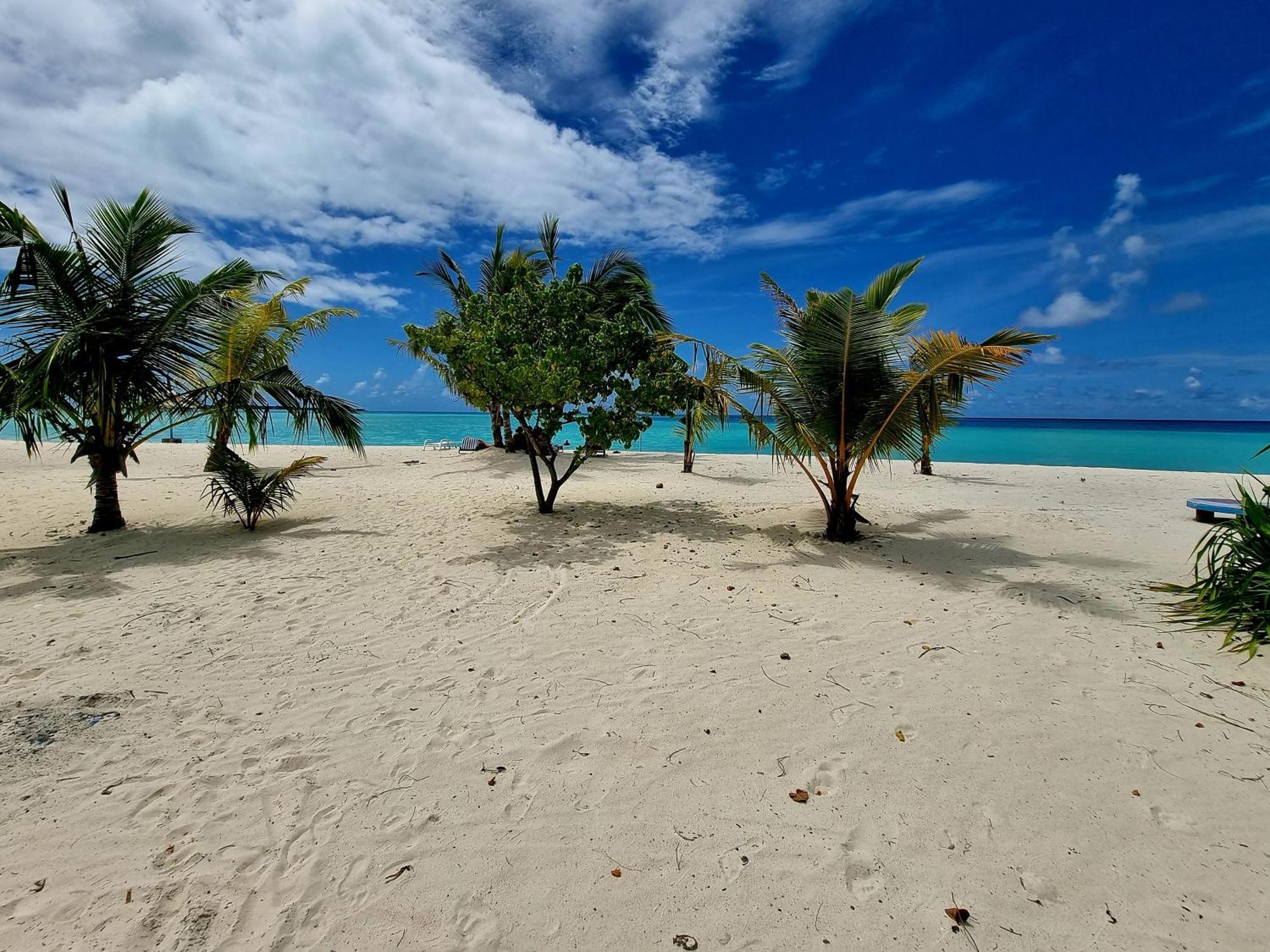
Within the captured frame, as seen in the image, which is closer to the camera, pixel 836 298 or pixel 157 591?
pixel 157 591

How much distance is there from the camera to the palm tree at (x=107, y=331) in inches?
262

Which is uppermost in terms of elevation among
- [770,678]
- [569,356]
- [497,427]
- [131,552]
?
[569,356]

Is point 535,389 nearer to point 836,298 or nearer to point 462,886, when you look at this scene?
Answer: point 836,298

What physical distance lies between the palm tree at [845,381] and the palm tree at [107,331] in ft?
25.5

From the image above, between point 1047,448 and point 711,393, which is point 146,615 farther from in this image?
point 1047,448

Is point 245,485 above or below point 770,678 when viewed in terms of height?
above

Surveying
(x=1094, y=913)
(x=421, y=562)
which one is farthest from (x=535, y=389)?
(x=1094, y=913)

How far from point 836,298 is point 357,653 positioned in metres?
6.89

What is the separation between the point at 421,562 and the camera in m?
6.29

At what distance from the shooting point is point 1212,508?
8273 mm

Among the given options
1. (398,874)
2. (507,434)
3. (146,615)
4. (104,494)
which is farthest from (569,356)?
(507,434)

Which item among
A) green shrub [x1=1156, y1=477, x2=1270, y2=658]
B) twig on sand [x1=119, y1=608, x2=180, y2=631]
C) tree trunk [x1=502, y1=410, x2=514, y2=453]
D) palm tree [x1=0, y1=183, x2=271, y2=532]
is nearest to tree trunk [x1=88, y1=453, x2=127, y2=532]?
palm tree [x1=0, y1=183, x2=271, y2=532]

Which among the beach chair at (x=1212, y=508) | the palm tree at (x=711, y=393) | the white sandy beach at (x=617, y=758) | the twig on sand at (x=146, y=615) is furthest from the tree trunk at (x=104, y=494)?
the beach chair at (x=1212, y=508)

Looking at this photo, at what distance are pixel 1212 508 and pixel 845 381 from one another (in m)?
6.52
